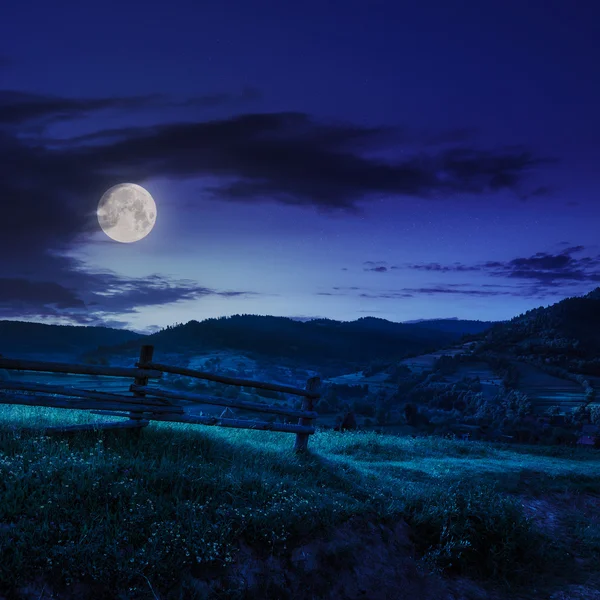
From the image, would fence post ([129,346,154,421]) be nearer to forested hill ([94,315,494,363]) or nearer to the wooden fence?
the wooden fence

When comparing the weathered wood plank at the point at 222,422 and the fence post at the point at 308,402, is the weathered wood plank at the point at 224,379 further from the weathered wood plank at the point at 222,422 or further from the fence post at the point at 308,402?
the weathered wood plank at the point at 222,422

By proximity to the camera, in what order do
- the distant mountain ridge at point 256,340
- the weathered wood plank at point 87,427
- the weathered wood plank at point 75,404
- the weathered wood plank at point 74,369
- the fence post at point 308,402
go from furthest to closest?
the distant mountain ridge at point 256,340 < the fence post at point 308,402 < the weathered wood plank at point 87,427 < the weathered wood plank at point 75,404 < the weathered wood plank at point 74,369

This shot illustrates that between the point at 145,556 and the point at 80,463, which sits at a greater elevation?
the point at 80,463

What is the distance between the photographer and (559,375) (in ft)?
187

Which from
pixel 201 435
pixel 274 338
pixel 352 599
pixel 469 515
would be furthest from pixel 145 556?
pixel 274 338

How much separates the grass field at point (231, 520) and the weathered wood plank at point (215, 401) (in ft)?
Result: 2.11

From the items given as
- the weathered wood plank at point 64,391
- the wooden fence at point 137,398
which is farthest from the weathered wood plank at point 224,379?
the weathered wood plank at point 64,391

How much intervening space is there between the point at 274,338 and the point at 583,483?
7390 cm

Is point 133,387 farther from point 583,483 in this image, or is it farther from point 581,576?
point 583,483

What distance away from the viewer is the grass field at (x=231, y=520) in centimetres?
594

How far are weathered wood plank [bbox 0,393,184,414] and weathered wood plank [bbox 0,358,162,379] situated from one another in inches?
17.0

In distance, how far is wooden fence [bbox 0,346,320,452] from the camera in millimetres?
8281

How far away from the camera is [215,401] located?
10000mm

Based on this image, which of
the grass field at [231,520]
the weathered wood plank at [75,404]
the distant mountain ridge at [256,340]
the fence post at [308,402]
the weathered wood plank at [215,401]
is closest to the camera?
the grass field at [231,520]
